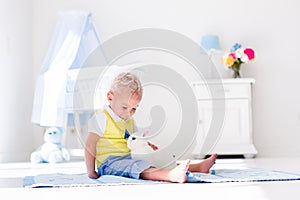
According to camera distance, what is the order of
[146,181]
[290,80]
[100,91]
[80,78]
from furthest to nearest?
[290,80]
[80,78]
[100,91]
[146,181]

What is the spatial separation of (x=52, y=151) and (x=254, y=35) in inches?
74.6

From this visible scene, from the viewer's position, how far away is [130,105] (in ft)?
6.52

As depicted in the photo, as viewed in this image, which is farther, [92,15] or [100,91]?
[92,15]

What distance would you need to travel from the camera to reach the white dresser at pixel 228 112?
3.86 metres

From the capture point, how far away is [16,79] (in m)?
3.99

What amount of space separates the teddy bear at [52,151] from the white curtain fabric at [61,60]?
0.07 meters

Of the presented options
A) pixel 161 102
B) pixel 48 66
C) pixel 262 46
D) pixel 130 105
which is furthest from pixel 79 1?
pixel 130 105

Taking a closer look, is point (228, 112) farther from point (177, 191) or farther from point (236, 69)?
point (177, 191)

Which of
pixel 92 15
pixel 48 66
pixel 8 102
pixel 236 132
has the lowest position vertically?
pixel 236 132

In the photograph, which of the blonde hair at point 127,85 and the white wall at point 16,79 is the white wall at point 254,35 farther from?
the blonde hair at point 127,85

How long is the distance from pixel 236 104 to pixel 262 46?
24.9 inches

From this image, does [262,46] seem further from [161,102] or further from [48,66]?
[48,66]

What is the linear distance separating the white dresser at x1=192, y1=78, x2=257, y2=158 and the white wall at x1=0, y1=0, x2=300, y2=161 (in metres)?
0.33

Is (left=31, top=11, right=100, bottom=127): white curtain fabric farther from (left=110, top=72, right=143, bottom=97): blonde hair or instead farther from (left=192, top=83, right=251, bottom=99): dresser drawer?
(left=110, top=72, right=143, bottom=97): blonde hair
